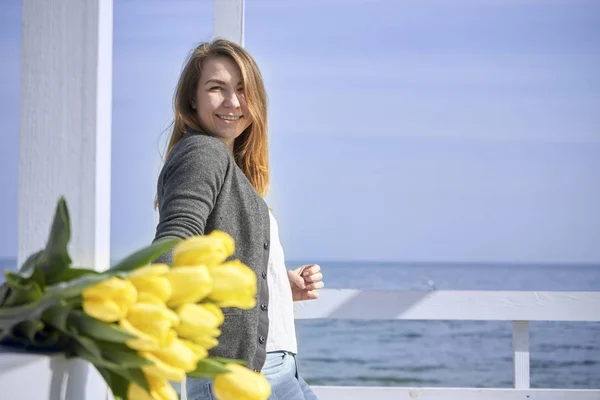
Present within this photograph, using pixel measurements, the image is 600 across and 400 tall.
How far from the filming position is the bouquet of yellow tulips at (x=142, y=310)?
408mm

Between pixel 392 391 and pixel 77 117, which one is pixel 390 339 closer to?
pixel 392 391

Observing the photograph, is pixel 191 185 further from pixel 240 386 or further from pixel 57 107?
pixel 240 386

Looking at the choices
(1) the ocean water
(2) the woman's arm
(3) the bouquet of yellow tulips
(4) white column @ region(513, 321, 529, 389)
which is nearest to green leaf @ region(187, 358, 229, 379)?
(3) the bouquet of yellow tulips

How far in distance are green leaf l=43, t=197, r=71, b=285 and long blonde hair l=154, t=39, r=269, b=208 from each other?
1258 mm

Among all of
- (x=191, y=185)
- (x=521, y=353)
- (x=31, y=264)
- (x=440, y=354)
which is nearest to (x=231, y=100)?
(x=191, y=185)

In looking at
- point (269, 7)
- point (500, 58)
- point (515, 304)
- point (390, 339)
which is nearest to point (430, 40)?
point (500, 58)

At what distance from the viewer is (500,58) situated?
2464 centimetres

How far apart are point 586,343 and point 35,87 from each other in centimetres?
1615

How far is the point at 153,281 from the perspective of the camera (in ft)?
1.36

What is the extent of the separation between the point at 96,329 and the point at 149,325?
0.04 meters

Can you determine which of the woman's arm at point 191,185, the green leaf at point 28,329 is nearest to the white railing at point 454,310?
the woman's arm at point 191,185

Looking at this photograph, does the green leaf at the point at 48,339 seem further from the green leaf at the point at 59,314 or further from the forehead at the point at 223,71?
the forehead at the point at 223,71

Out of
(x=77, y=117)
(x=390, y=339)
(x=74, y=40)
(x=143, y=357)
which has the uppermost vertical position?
(x=74, y=40)

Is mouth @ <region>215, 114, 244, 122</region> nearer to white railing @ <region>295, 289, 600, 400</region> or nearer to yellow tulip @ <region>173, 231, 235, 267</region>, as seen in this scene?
yellow tulip @ <region>173, 231, 235, 267</region>
